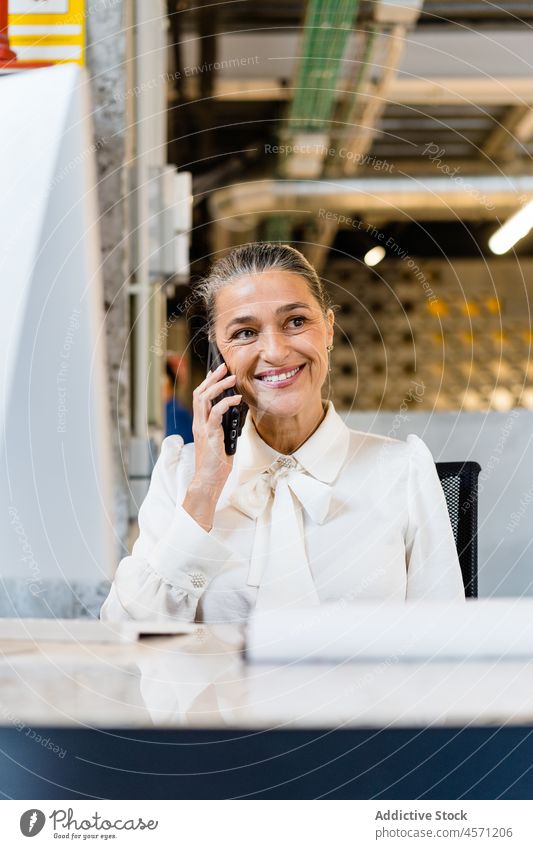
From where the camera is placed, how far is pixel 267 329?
0.97 m

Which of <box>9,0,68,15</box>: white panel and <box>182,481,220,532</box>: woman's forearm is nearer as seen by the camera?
<box>182,481,220,532</box>: woman's forearm

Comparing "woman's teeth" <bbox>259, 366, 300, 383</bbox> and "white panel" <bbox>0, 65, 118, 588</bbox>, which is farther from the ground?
"white panel" <bbox>0, 65, 118, 588</bbox>

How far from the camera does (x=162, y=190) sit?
1.66m

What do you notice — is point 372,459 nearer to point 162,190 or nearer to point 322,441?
point 322,441

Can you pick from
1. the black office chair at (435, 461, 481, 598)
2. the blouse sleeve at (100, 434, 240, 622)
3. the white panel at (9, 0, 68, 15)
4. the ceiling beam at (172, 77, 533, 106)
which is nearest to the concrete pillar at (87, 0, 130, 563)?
the white panel at (9, 0, 68, 15)

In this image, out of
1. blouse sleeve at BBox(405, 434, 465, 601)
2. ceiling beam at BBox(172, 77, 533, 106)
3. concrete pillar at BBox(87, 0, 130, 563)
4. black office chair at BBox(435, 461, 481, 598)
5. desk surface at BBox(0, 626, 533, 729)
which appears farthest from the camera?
ceiling beam at BBox(172, 77, 533, 106)

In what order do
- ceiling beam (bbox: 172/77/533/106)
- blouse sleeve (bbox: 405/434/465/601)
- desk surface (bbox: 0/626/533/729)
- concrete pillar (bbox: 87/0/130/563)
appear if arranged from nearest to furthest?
desk surface (bbox: 0/626/533/729) < blouse sleeve (bbox: 405/434/465/601) < concrete pillar (bbox: 87/0/130/563) < ceiling beam (bbox: 172/77/533/106)

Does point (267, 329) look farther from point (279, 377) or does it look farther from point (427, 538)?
point (427, 538)

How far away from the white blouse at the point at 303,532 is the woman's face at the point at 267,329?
66 mm

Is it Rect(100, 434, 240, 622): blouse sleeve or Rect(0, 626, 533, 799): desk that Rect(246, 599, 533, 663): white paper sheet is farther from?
Rect(100, 434, 240, 622): blouse sleeve

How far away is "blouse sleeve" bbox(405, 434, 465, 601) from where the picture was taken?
102 cm

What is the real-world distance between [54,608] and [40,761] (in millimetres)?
563

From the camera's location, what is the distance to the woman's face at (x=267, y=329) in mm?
962
